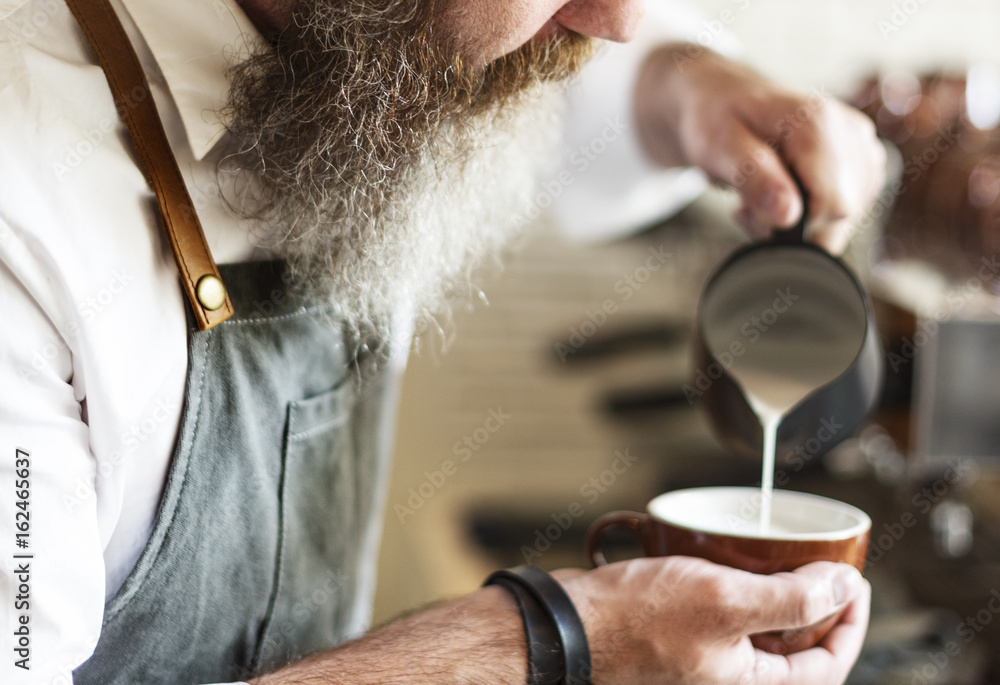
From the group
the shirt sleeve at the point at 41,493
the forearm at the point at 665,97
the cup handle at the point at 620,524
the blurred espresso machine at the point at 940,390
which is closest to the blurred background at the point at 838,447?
the blurred espresso machine at the point at 940,390

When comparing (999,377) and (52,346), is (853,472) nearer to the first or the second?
(999,377)

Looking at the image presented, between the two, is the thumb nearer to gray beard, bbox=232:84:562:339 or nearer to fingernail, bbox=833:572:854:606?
fingernail, bbox=833:572:854:606

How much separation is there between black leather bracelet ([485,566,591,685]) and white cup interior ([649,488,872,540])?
121 millimetres

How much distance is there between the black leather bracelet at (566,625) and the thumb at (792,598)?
0.45ft

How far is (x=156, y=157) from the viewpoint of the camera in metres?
0.66

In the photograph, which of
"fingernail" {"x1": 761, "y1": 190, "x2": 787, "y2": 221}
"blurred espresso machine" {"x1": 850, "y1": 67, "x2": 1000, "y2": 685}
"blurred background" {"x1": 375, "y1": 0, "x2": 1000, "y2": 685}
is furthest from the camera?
"blurred background" {"x1": 375, "y1": 0, "x2": 1000, "y2": 685}

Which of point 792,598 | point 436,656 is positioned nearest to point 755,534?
point 792,598

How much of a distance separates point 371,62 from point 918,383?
59.2 inches

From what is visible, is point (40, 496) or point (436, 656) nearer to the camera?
point (40, 496)

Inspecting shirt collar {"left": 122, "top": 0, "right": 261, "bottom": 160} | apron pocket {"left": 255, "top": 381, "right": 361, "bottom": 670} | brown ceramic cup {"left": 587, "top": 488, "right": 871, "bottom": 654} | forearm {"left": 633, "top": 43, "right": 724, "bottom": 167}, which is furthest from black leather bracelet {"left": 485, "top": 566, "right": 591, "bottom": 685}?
forearm {"left": 633, "top": 43, "right": 724, "bottom": 167}

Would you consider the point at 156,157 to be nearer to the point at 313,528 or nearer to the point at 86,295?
the point at 86,295

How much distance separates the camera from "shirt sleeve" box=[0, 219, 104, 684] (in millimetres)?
537

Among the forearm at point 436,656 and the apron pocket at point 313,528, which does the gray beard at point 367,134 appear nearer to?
the apron pocket at point 313,528

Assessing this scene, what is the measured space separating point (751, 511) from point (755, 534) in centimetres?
18
